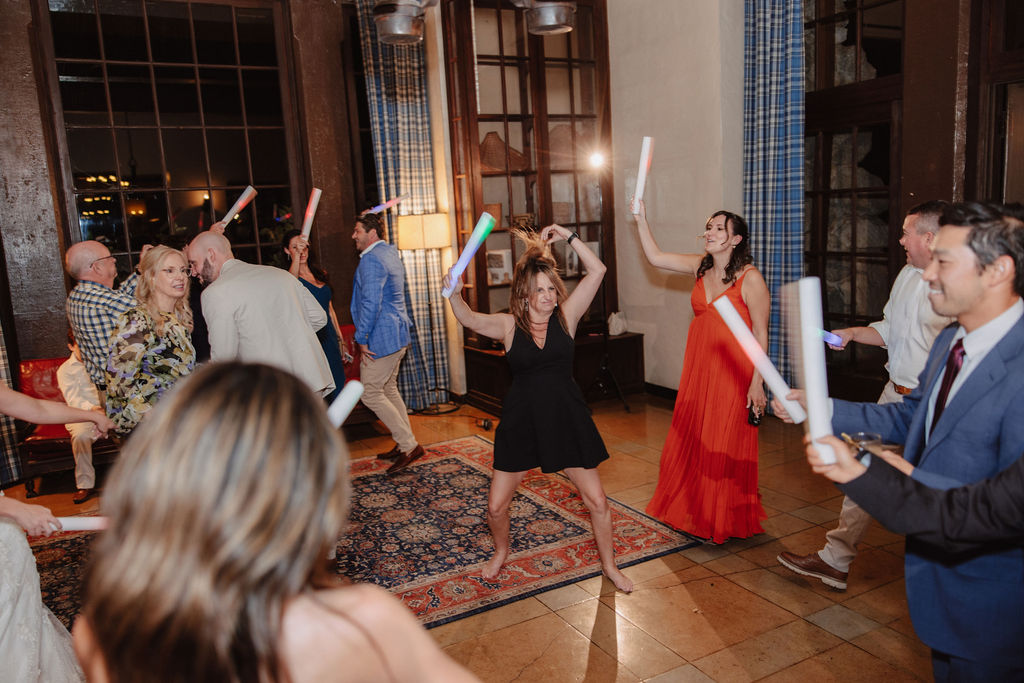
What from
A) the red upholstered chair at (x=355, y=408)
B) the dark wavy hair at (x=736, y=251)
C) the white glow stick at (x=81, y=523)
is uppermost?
the dark wavy hair at (x=736, y=251)

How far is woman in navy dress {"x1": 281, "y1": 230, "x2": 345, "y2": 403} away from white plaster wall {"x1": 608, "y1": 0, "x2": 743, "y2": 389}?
9.22 ft

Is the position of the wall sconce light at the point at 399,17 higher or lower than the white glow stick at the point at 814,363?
higher

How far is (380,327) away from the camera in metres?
5.14

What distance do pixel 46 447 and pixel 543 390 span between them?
3.94 meters

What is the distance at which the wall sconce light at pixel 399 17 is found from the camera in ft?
14.0

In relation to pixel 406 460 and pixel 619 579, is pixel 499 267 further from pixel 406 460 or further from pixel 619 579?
pixel 619 579

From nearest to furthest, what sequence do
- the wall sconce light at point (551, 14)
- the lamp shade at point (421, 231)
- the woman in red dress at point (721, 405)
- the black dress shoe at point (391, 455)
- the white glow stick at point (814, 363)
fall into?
1. the white glow stick at point (814, 363)
2. the woman in red dress at point (721, 405)
3. the wall sconce light at point (551, 14)
4. the black dress shoe at point (391, 455)
5. the lamp shade at point (421, 231)

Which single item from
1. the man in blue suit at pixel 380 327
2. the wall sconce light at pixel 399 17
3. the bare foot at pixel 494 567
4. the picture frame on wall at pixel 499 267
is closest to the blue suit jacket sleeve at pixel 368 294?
the man in blue suit at pixel 380 327

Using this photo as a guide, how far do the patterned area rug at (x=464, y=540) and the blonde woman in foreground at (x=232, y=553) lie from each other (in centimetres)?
237

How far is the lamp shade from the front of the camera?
20.7 feet

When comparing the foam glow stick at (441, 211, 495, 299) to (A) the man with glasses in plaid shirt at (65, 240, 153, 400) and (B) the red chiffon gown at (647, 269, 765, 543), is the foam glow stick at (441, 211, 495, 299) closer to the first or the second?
(B) the red chiffon gown at (647, 269, 765, 543)

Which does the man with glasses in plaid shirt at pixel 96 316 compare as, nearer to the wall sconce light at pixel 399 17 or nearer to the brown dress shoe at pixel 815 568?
the wall sconce light at pixel 399 17

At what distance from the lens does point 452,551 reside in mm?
3873

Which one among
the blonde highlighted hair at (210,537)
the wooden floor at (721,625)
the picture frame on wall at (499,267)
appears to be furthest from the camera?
the picture frame on wall at (499,267)
